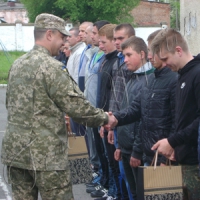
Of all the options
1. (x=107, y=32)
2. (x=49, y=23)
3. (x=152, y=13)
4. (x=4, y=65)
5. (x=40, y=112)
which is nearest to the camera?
(x=40, y=112)

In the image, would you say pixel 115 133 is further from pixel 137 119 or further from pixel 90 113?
pixel 90 113

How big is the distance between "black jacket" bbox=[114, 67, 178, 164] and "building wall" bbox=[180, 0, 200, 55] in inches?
1233

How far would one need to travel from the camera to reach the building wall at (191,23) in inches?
1426

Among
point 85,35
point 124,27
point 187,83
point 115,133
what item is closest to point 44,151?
point 187,83

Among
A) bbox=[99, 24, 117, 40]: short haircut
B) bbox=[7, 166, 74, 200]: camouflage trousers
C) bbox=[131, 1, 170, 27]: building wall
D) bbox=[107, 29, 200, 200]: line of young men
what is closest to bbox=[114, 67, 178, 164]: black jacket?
bbox=[107, 29, 200, 200]: line of young men

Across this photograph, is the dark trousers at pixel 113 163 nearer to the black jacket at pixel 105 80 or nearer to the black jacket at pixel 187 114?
the black jacket at pixel 105 80

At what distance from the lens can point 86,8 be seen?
49.0m

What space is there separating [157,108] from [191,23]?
3400cm

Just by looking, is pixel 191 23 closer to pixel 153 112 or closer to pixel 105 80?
pixel 105 80

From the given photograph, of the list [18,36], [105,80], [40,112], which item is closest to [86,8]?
[18,36]

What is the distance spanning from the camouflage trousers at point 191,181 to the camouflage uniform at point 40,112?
1012 millimetres

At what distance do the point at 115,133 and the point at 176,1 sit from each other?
217 feet

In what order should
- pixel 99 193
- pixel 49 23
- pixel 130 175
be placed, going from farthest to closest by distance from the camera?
pixel 99 193, pixel 130 175, pixel 49 23

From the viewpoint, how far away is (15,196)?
15.1ft
